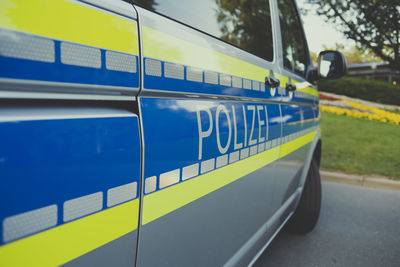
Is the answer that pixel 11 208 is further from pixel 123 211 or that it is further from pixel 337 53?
pixel 337 53

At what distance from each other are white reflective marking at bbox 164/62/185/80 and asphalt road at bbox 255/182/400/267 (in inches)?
78.8

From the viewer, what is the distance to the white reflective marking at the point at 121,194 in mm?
793

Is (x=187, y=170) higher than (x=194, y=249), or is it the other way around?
(x=187, y=170)

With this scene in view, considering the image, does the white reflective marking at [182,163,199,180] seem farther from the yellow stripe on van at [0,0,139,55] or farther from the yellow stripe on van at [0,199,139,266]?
the yellow stripe on van at [0,0,139,55]

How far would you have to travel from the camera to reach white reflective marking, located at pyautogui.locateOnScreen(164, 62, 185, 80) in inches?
38.9

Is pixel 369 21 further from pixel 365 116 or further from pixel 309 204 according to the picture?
pixel 309 204

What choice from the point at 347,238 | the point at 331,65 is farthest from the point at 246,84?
the point at 347,238

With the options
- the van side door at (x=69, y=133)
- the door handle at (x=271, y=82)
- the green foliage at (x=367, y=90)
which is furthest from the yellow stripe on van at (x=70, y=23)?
the green foliage at (x=367, y=90)

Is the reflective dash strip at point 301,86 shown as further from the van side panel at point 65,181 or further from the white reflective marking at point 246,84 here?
the van side panel at point 65,181

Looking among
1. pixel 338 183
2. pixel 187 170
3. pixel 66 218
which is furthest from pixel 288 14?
pixel 338 183

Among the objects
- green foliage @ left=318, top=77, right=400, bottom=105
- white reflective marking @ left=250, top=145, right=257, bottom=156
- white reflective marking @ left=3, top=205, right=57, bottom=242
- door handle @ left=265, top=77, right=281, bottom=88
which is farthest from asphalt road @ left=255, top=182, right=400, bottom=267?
green foliage @ left=318, top=77, right=400, bottom=105

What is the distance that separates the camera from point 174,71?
1025mm

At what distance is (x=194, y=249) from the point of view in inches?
46.5

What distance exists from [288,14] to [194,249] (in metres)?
1.95
